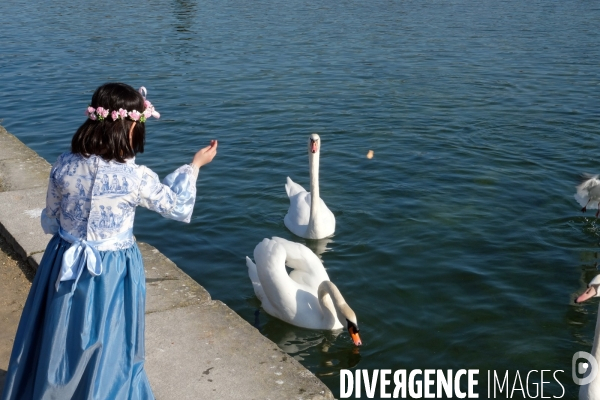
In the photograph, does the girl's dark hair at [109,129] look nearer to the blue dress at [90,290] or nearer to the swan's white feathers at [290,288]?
the blue dress at [90,290]

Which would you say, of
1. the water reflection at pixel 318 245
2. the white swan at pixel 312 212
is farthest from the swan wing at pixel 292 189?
the water reflection at pixel 318 245

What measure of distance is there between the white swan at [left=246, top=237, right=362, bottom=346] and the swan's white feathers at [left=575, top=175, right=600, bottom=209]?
344 cm

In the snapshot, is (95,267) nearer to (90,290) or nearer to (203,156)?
(90,290)

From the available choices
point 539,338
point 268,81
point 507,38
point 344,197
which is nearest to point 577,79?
point 507,38

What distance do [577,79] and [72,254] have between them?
43.3ft

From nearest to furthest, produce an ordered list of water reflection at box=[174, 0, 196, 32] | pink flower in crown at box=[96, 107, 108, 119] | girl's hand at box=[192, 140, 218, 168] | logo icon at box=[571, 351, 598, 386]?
pink flower in crown at box=[96, 107, 108, 119]
girl's hand at box=[192, 140, 218, 168]
logo icon at box=[571, 351, 598, 386]
water reflection at box=[174, 0, 196, 32]

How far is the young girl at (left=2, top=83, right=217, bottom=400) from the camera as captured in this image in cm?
354

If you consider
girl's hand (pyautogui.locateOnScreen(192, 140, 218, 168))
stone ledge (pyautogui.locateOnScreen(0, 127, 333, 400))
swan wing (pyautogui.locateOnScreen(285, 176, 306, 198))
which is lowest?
swan wing (pyautogui.locateOnScreen(285, 176, 306, 198))

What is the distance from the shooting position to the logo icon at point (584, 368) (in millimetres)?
5496

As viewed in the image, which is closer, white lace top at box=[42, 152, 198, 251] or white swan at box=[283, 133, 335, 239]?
white lace top at box=[42, 152, 198, 251]

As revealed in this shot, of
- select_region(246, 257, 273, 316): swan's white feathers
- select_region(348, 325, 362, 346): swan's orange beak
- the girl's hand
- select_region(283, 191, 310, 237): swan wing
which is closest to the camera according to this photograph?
the girl's hand

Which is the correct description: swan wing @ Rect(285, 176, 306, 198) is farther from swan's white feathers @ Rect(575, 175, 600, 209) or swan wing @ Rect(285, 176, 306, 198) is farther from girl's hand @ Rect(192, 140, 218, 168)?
→ girl's hand @ Rect(192, 140, 218, 168)

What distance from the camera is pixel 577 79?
14945 mm

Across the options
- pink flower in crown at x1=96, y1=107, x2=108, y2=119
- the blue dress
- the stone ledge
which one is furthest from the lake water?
pink flower in crown at x1=96, y1=107, x2=108, y2=119
